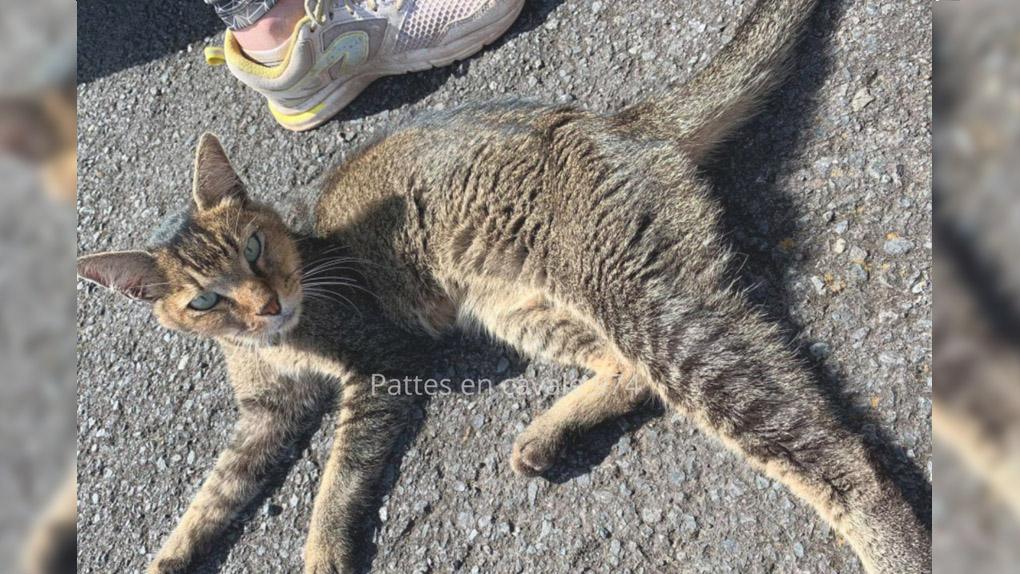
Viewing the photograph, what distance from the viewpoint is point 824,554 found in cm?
242

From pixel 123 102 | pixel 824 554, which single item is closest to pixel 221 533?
pixel 824 554

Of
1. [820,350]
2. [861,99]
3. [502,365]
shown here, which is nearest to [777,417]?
[820,350]

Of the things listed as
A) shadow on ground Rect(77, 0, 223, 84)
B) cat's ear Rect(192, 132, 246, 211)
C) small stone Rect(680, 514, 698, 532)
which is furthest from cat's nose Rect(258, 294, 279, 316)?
shadow on ground Rect(77, 0, 223, 84)

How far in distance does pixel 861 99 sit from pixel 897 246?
637 millimetres

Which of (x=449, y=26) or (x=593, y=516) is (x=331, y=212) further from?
(x=593, y=516)

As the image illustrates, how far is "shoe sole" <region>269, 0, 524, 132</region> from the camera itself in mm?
3645

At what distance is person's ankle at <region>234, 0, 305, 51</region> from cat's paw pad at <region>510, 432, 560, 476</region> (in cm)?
223

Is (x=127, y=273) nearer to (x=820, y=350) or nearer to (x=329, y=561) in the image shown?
(x=329, y=561)

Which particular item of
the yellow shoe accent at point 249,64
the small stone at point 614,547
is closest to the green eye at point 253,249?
the yellow shoe accent at point 249,64

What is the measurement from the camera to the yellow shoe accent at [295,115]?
3.86 m

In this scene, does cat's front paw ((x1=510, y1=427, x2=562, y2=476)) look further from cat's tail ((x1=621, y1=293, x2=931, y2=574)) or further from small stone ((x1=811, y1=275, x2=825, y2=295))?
small stone ((x1=811, y1=275, x2=825, y2=295))

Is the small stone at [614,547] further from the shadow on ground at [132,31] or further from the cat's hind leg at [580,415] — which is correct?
the shadow on ground at [132,31]

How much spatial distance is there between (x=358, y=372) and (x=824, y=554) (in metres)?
1.91

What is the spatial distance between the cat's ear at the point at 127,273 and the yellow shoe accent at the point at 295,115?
1.40 metres
